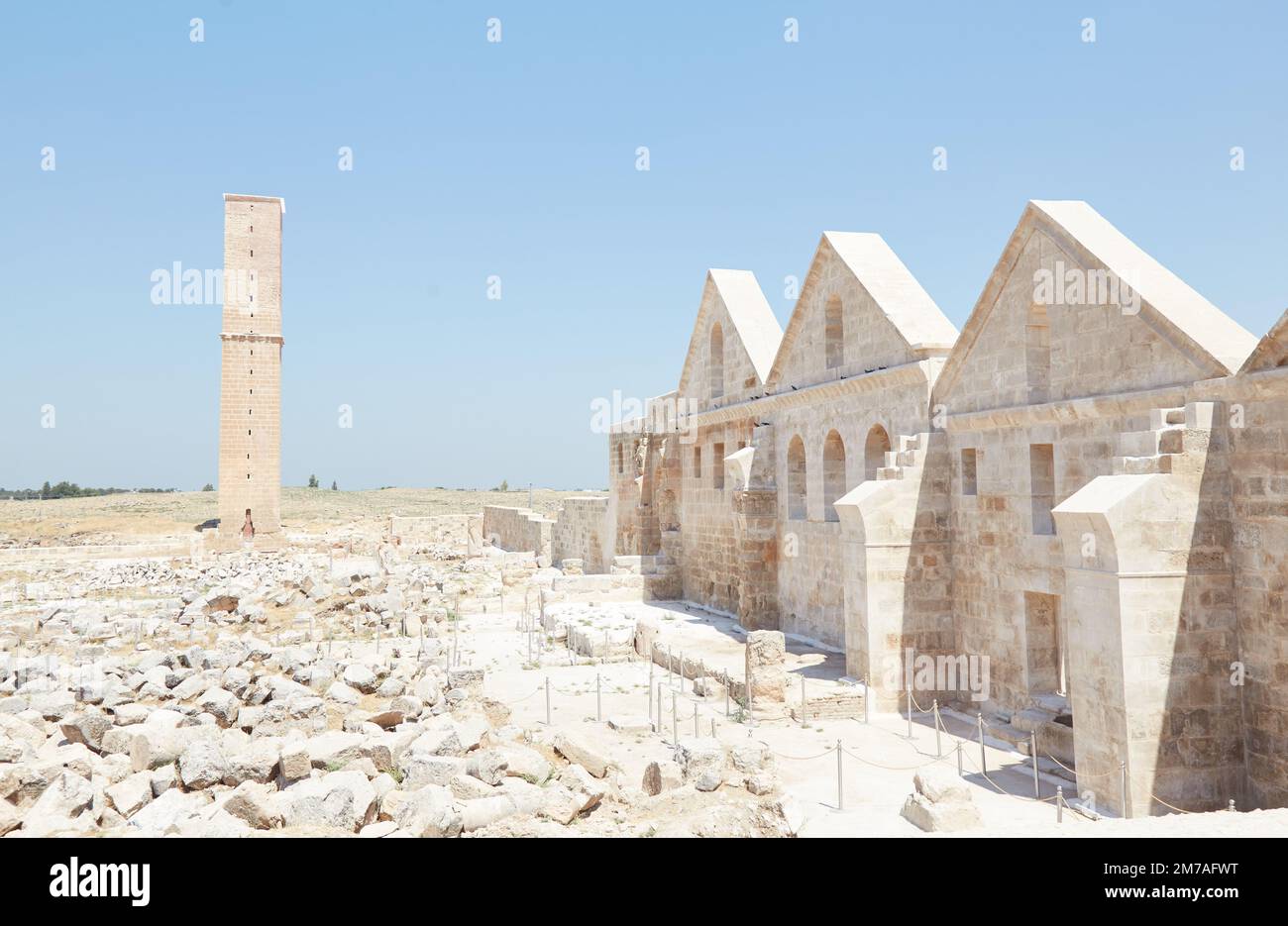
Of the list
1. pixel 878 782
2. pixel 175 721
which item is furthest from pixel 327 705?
pixel 878 782

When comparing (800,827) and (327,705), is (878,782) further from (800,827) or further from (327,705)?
(327,705)

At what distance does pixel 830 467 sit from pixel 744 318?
5.82 meters

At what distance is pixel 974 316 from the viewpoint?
12148 millimetres

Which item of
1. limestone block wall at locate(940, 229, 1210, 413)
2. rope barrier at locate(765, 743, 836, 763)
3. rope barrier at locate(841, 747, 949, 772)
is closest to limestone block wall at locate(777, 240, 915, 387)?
limestone block wall at locate(940, 229, 1210, 413)

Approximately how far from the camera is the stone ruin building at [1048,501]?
822 cm

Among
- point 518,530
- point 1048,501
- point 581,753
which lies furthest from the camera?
point 518,530

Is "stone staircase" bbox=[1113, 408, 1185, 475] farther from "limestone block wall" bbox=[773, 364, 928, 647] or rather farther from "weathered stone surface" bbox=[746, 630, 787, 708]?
"weathered stone surface" bbox=[746, 630, 787, 708]

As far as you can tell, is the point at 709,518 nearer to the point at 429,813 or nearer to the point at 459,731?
the point at 459,731

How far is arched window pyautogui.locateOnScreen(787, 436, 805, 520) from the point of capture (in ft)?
59.0

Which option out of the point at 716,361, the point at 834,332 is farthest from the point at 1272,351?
the point at 716,361

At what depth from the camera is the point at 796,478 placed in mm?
18125

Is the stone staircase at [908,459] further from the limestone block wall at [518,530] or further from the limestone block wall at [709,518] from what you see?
the limestone block wall at [518,530]

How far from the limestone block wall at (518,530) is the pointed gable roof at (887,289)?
18.0 metres

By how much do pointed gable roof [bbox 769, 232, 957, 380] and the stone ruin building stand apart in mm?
49
